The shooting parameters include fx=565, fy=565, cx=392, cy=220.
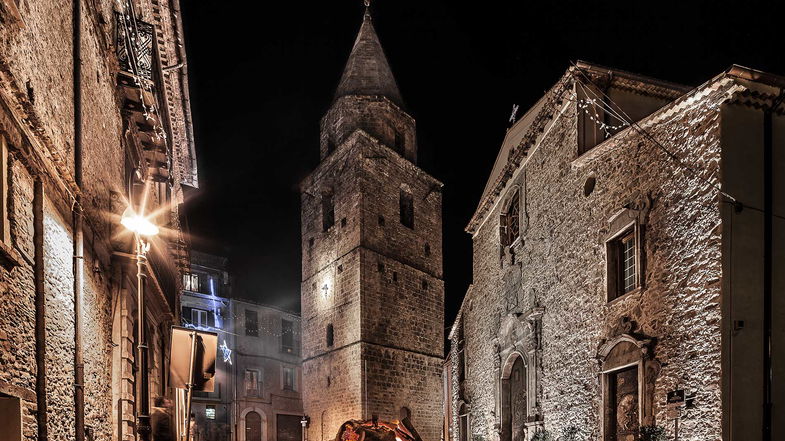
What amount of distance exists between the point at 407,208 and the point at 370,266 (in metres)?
5.08

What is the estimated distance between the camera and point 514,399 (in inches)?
601

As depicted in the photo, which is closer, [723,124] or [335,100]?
[723,124]

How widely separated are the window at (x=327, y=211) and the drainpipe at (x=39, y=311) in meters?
25.3

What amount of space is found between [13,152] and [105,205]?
12.3 ft

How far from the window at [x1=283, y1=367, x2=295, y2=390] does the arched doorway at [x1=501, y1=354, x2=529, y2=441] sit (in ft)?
86.6

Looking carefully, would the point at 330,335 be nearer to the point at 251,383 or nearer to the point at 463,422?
the point at 251,383

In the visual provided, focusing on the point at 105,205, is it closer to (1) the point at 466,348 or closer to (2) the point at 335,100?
(1) the point at 466,348

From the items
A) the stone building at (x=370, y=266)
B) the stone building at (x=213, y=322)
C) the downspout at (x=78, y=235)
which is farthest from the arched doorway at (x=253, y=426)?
the downspout at (x=78, y=235)

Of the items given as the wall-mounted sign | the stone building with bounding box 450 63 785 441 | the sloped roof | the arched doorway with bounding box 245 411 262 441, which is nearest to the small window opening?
the arched doorway with bounding box 245 411 262 441

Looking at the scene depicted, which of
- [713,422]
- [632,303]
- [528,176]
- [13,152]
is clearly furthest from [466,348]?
[13,152]

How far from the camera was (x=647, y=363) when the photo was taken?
31.0ft

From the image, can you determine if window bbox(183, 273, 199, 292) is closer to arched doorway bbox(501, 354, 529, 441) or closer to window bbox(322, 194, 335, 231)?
window bbox(322, 194, 335, 231)

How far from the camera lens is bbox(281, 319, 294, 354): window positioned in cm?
4059

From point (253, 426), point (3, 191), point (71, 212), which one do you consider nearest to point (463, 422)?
point (71, 212)
